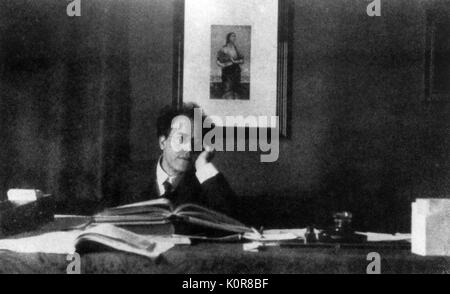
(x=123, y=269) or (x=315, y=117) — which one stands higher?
(x=315, y=117)

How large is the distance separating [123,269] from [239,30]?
0.96 meters

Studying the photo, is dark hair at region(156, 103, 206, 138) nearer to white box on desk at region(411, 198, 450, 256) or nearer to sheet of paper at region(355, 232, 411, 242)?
sheet of paper at region(355, 232, 411, 242)

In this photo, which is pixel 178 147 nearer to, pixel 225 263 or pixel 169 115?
pixel 169 115

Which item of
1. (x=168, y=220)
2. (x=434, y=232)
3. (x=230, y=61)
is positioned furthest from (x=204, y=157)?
(x=434, y=232)

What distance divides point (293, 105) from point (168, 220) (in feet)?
2.40

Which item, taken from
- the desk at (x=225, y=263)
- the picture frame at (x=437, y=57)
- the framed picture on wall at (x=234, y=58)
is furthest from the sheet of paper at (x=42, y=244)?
the picture frame at (x=437, y=57)

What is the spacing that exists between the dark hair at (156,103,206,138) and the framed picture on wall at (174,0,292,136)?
0.08 ft

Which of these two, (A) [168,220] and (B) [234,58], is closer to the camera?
(A) [168,220]

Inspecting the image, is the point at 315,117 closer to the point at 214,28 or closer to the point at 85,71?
the point at 214,28

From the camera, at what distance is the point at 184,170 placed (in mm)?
1674

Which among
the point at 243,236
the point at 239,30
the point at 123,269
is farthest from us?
the point at 239,30

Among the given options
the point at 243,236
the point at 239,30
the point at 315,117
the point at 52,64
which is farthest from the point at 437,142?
the point at 52,64

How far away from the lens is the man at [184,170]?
158cm

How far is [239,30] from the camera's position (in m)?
1.74
